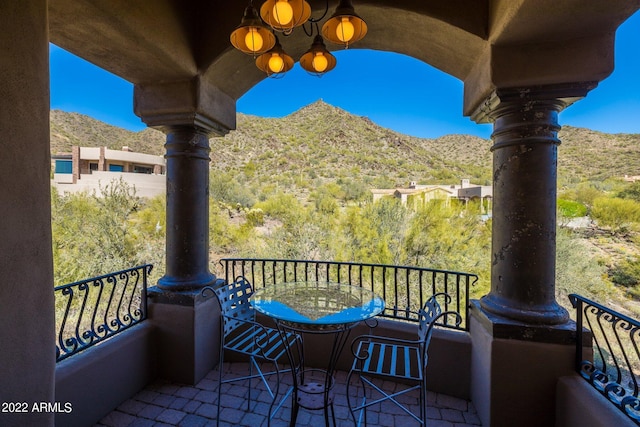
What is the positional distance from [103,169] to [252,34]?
22.2 metres

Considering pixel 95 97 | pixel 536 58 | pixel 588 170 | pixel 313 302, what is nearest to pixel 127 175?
pixel 95 97

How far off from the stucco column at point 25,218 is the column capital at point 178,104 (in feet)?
4.14

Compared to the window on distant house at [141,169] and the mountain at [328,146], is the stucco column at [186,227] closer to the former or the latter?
the mountain at [328,146]

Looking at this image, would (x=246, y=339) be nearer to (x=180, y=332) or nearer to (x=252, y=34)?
(x=180, y=332)

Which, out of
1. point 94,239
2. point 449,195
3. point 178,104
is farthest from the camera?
point 449,195

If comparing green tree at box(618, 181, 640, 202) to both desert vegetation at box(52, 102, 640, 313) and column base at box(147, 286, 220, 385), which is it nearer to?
desert vegetation at box(52, 102, 640, 313)

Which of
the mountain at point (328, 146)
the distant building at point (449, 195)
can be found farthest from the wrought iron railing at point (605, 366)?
the mountain at point (328, 146)

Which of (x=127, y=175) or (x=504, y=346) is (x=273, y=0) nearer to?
(x=504, y=346)

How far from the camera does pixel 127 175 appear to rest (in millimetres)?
15125

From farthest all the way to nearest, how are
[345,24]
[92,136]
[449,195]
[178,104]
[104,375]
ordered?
[92,136] < [449,195] < [178,104] < [104,375] < [345,24]

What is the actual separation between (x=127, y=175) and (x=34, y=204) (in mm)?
16639

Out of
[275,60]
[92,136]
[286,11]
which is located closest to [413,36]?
[275,60]

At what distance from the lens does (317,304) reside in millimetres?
2111

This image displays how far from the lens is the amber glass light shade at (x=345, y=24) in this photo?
150cm
